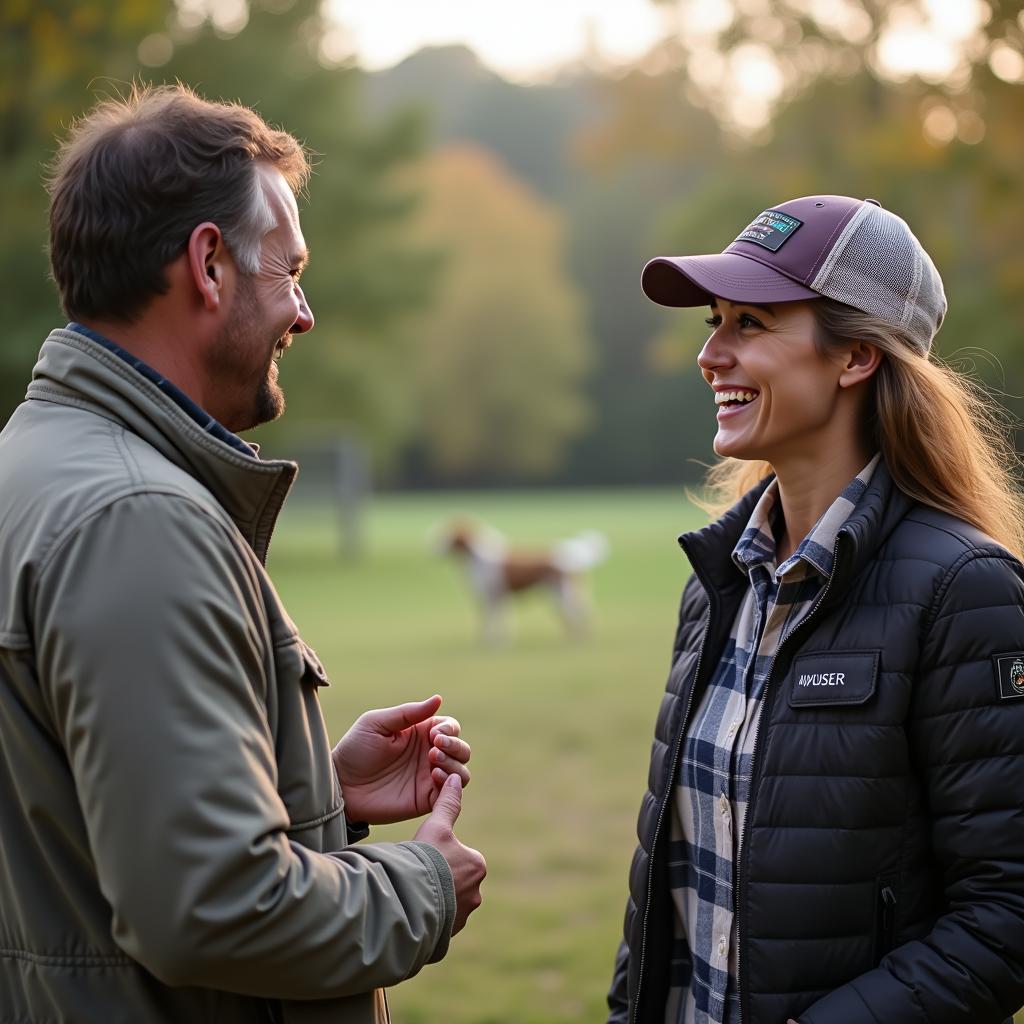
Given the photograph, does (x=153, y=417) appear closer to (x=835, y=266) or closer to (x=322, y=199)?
(x=835, y=266)

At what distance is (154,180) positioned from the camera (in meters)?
1.84

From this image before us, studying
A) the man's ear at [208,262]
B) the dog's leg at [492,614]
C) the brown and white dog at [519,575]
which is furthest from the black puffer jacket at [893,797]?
the dog's leg at [492,614]

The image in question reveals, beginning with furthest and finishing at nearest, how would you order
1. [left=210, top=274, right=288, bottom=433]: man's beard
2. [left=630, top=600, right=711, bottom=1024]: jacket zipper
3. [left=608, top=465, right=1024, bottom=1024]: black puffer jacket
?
1. [left=630, top=600, right=711, bottom=1024]: jacket zipper
2. [left=608, top=465, right=1024, bottom=1024]: black puffer jacket
3. [left=210, top=274, right=288, bottom=433]: man's beard

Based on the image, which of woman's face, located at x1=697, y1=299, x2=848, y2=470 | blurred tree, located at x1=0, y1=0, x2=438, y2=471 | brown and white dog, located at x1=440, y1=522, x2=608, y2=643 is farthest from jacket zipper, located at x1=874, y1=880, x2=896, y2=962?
blurred tree, located at x1=0, y1=0, x2=438, y2=471

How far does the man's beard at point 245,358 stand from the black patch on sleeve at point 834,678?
102 cm

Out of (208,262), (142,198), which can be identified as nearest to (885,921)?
(208,262)

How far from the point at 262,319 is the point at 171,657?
2.03 feet

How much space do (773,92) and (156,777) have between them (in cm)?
2546

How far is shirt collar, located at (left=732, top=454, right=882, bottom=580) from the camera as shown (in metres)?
2.38

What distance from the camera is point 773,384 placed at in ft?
8.05

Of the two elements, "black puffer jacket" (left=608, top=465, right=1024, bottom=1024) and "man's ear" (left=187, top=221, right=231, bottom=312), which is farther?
"black puffer jacket" (left=608, top=465, right=1024, bottom=1024)

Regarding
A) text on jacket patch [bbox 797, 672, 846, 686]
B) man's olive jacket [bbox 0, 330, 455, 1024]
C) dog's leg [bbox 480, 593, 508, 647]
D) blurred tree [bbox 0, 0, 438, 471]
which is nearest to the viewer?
man's olive jacket [bbox 0, 330, 455, 1024]

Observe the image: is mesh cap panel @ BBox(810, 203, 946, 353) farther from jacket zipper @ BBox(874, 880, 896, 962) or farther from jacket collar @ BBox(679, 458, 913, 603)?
jacket zipper @ BBox(874, 880, 896, 962)

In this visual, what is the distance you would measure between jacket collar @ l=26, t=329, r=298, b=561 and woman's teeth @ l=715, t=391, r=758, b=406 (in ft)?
3.37
